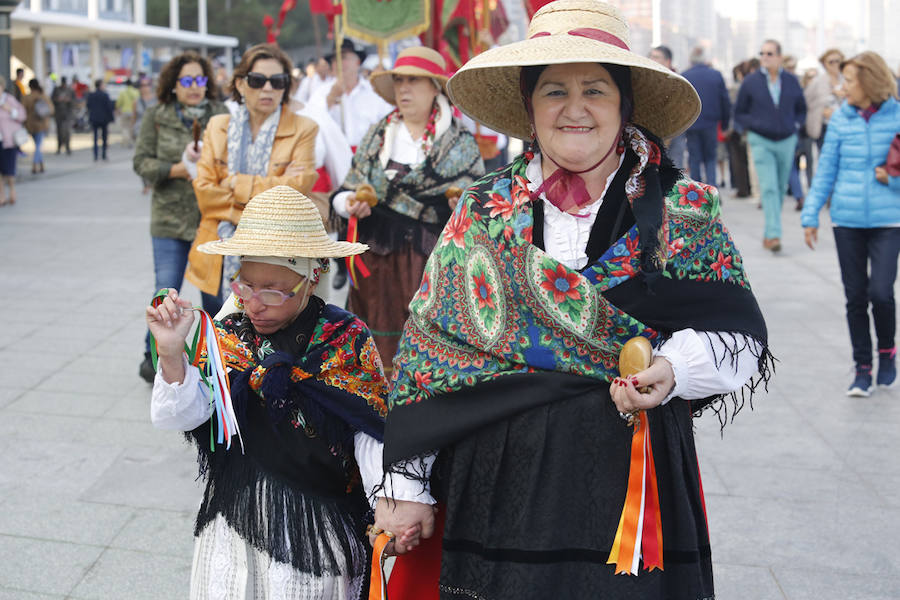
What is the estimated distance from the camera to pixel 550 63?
2.42m

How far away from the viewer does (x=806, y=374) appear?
663 cm

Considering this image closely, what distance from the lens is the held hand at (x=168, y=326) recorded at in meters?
2.40

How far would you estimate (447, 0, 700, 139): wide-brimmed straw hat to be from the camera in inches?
94.8

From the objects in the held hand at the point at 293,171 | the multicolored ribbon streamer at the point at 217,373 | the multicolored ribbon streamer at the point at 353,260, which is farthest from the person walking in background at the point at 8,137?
the multicolored ribbon streamer at the point at 217,373

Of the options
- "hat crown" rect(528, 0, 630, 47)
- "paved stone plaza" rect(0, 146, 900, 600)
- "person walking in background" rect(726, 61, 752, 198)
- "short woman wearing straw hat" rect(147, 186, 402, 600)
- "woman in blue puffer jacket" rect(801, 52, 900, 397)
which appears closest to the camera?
"hat crown" rect(528, 0, 630, 47)

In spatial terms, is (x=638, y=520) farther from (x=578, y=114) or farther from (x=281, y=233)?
(x=281, y=233)

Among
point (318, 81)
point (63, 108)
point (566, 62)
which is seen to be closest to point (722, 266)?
point (566, 62)

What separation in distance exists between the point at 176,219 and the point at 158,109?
72 centimetres

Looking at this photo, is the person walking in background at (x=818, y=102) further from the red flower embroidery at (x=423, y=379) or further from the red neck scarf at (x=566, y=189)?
the red flower embroidery at (x=423, y=379)

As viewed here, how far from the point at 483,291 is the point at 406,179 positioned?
310 cm

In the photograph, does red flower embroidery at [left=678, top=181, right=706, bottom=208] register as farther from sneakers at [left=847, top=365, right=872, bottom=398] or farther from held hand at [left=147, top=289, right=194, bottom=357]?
sneakers at [left=847, top=365, right=872, bottom=398]

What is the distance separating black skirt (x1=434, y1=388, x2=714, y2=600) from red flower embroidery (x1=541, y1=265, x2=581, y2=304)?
0.76ft

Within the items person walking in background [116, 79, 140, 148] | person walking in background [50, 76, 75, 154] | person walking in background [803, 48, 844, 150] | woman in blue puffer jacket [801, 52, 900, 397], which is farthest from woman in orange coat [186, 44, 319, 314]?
person walking in background [116, 79, 140, 148]

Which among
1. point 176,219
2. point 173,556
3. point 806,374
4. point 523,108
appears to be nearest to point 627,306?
point 523,108
